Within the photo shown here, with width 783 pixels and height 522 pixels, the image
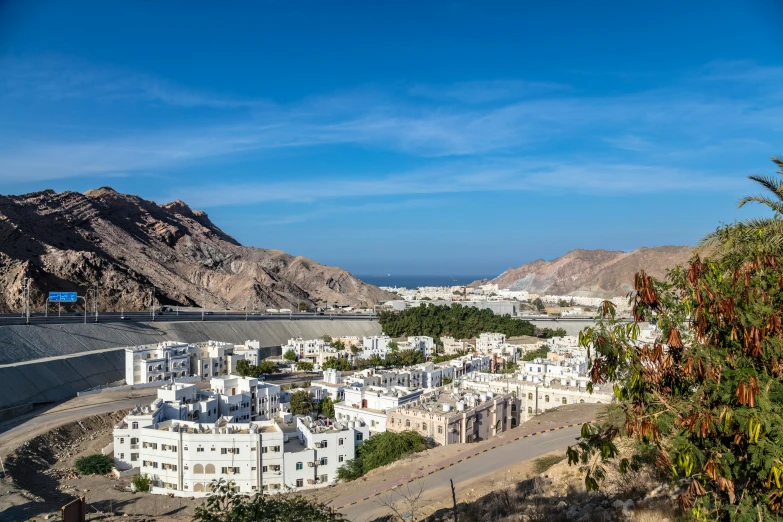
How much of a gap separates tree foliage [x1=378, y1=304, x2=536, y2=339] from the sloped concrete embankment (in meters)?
9.07

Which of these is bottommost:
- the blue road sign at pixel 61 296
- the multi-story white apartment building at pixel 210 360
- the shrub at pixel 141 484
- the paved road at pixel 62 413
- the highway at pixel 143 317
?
the shrub at pixel 141 484

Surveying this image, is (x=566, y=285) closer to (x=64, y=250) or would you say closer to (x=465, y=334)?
(x=465, y=334)

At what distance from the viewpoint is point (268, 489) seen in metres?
21.8

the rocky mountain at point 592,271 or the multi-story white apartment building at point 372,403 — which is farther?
the rocky mountain at point 592,271

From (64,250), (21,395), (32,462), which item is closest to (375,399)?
(32,462)

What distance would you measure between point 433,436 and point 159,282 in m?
63.4

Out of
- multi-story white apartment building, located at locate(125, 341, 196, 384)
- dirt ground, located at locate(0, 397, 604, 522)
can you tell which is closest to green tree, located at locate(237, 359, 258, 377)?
multi-story white apartment building, located at locate(125, 341, 196, 384)

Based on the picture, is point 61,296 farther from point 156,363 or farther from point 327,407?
point 327,407

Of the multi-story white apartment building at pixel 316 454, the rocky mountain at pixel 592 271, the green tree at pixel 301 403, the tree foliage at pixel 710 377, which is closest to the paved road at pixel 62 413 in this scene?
the green tree at pixel 301 403

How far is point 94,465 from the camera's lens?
23.8 meters

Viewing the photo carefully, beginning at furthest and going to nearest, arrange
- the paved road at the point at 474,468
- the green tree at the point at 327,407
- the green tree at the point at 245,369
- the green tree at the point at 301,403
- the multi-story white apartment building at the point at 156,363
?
the green tree at the point at 245,369, the multi-story white apartment building at the point at 156,363, the green tree at the point at 301,403, the green tree at the point at 327,407, the paved road at the point at 474,468

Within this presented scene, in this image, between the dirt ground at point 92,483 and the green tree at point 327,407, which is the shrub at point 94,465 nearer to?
the dirt ground at point 92,483

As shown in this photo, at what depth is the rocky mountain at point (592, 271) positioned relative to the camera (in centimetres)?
12638

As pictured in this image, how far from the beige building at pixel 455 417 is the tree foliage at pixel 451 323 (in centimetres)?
3238
